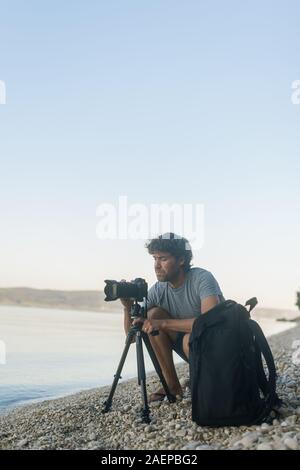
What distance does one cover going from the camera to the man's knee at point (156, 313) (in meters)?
5.46

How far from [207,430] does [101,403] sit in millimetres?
1921

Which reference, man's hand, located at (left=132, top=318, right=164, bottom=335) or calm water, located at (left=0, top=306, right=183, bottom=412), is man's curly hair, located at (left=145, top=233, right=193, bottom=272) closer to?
man's hand, located at (left=132, top=318, right=164, bottom=335)

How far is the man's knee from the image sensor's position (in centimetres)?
546

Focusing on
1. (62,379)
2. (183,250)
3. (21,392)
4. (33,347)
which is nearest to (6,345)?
(33,347)

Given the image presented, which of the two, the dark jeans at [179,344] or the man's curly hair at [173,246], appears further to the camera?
the dark jeans at [179,344]

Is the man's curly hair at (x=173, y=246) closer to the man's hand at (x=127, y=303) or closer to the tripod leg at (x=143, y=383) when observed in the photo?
the man's hand at (x=127, y=303)

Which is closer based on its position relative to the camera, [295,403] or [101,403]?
[295,403]

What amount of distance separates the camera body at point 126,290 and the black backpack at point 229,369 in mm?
718

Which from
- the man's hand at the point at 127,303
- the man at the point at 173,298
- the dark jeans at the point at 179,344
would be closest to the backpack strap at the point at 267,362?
the man at the point at 173,298

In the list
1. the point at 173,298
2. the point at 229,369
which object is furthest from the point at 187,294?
the point at 229,369

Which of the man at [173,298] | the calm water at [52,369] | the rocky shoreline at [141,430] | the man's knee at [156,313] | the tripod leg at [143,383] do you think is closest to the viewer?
the rocky shoreline at [141,430]
